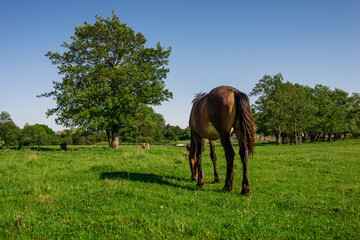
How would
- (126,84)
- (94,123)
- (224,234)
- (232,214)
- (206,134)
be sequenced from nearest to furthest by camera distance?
(224,234), (232,214), (206,134), (94,123), (126,84)

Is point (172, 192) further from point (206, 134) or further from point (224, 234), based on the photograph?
point (224, 234)

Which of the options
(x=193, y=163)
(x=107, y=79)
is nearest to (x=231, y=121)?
(x=193, y=163)

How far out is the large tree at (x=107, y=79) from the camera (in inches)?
909

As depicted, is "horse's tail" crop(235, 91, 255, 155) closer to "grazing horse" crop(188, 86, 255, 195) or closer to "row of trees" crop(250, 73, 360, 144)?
"grazing horse" crop(188, 86, 255, 195)

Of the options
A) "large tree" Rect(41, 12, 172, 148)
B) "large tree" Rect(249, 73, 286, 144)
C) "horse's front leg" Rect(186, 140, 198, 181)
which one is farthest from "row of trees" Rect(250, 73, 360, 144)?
"horse's front leg" Rect(186, 140, 198, 181)

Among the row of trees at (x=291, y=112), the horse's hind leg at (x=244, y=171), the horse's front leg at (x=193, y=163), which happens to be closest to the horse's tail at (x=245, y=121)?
the horse's hind leg at (x=244, y=171)

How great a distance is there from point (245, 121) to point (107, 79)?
22.5 meters

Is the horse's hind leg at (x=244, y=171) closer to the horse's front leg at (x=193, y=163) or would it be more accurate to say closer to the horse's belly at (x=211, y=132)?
the horse's belly at (x=211, y=132)

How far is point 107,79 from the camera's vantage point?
81.8ft

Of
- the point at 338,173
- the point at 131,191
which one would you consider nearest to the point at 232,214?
the point at 131,191

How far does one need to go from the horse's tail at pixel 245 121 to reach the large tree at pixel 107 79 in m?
18.5

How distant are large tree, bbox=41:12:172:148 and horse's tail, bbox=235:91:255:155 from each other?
18.5m

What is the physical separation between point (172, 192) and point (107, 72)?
21.1m

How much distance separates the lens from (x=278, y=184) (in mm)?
6953
